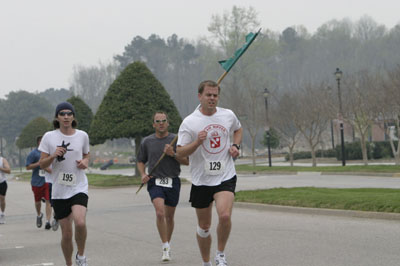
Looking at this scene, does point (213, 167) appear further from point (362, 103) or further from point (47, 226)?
point (362, 103)

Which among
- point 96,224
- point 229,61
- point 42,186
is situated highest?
point 229,61

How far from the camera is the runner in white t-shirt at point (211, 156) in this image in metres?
6.93

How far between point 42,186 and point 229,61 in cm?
794

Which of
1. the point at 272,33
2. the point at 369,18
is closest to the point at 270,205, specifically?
the point at 272,33

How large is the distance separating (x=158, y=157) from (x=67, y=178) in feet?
6.93

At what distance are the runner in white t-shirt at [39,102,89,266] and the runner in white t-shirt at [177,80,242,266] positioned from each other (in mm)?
1248

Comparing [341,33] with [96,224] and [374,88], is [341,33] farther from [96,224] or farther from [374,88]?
[96,224]

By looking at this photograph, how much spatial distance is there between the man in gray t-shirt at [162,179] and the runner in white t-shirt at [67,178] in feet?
4.90

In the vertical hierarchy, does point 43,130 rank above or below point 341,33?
below

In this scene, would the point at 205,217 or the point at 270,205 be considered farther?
the point at 270,205

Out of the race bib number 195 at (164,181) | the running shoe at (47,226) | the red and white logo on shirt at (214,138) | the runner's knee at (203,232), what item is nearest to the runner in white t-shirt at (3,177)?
the running shoe at (47,226)

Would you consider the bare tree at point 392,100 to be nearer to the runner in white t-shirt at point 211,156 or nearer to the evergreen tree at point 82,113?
the evergreen tree at point 82,113

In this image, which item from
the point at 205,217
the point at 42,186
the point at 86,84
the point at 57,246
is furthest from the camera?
the point at 86,84

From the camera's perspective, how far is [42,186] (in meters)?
14.3
